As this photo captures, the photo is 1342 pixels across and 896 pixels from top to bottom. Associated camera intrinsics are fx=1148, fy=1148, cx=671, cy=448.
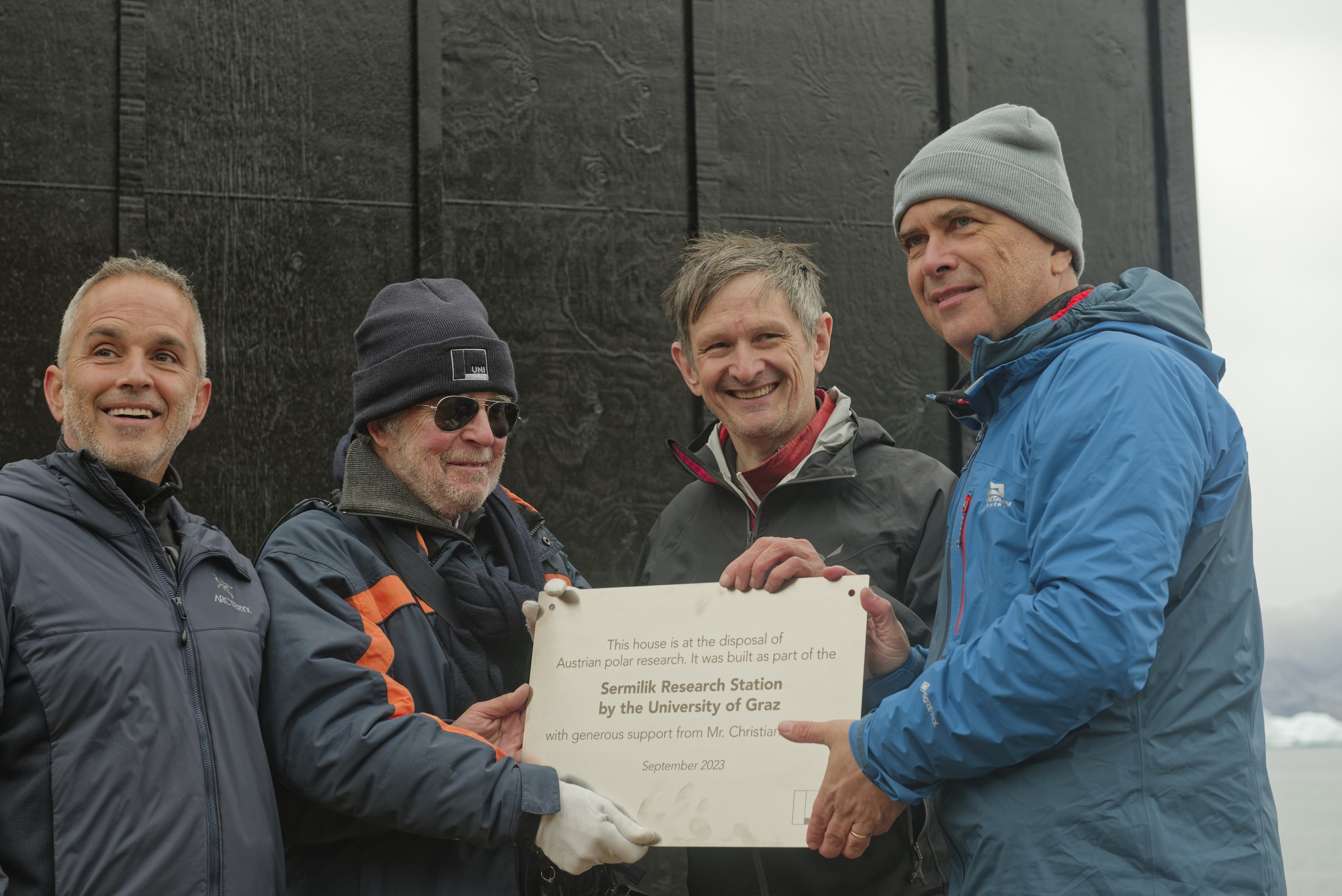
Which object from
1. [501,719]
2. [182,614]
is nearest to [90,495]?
[182,614]

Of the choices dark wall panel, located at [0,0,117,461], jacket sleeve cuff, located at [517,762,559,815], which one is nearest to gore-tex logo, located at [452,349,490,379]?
jacket sleeve cuff, located at [517,762,559,815]

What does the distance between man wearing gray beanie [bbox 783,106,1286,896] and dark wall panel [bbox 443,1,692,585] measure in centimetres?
216

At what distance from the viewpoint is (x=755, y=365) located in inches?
114

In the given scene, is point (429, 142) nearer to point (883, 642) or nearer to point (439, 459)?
point (439, 459)

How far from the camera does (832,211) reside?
451cm

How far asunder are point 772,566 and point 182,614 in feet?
3.97

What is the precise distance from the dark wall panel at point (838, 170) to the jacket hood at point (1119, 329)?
2.33 meters

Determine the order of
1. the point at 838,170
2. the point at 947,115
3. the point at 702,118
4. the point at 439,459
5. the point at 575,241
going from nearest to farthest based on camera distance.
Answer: the point at 439,459 → the point at 575,241 → the point at 702,118 → the point at 838,170 → the point at 947,115

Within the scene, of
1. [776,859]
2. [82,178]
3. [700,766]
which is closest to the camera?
[700,766]

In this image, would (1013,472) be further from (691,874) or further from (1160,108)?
(1160,108)

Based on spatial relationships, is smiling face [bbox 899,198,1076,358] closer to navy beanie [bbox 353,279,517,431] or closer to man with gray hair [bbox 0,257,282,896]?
navy beanie [bbox 353,279,517,431]

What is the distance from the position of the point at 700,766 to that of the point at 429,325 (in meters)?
1.20

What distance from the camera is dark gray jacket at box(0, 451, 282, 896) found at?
6.63 feet

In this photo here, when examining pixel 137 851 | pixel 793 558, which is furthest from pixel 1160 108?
pixel 137 851
